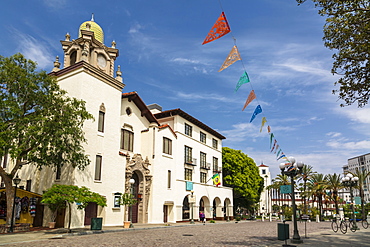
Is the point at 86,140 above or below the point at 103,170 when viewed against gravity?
above

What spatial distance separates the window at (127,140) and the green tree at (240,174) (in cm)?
2373

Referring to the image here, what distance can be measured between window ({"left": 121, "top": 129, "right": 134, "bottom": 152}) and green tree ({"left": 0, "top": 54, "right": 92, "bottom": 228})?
882 centimetres

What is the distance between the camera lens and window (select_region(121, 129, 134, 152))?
3312 cm

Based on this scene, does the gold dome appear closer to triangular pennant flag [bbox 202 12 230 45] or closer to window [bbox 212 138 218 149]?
triangular pennant flag [bbox 202 12 230 45]

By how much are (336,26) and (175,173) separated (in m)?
28.0

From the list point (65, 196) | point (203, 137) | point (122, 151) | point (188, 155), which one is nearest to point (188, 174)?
point (188, 155)

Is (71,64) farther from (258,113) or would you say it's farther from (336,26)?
(336,26)

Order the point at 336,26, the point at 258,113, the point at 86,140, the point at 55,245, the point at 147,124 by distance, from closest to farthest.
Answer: the point at 336,26
the point at 55,245
the point at 258,113
the point at 86,140
the point at 147,124

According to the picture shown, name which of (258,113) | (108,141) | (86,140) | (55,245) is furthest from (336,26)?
(108,141)

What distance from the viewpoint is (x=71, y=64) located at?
99.1 ft

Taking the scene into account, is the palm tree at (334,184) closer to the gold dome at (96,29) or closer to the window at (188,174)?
the window at (188,174)

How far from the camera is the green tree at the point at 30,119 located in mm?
21380

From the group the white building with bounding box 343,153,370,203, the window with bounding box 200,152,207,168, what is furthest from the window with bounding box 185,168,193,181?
the white building with bounding box 343,153,370,203

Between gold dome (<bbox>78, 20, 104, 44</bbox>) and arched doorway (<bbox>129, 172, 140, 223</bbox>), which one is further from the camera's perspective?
arched doorway (<bbox>129, 172, 140, 223</bbox>)
